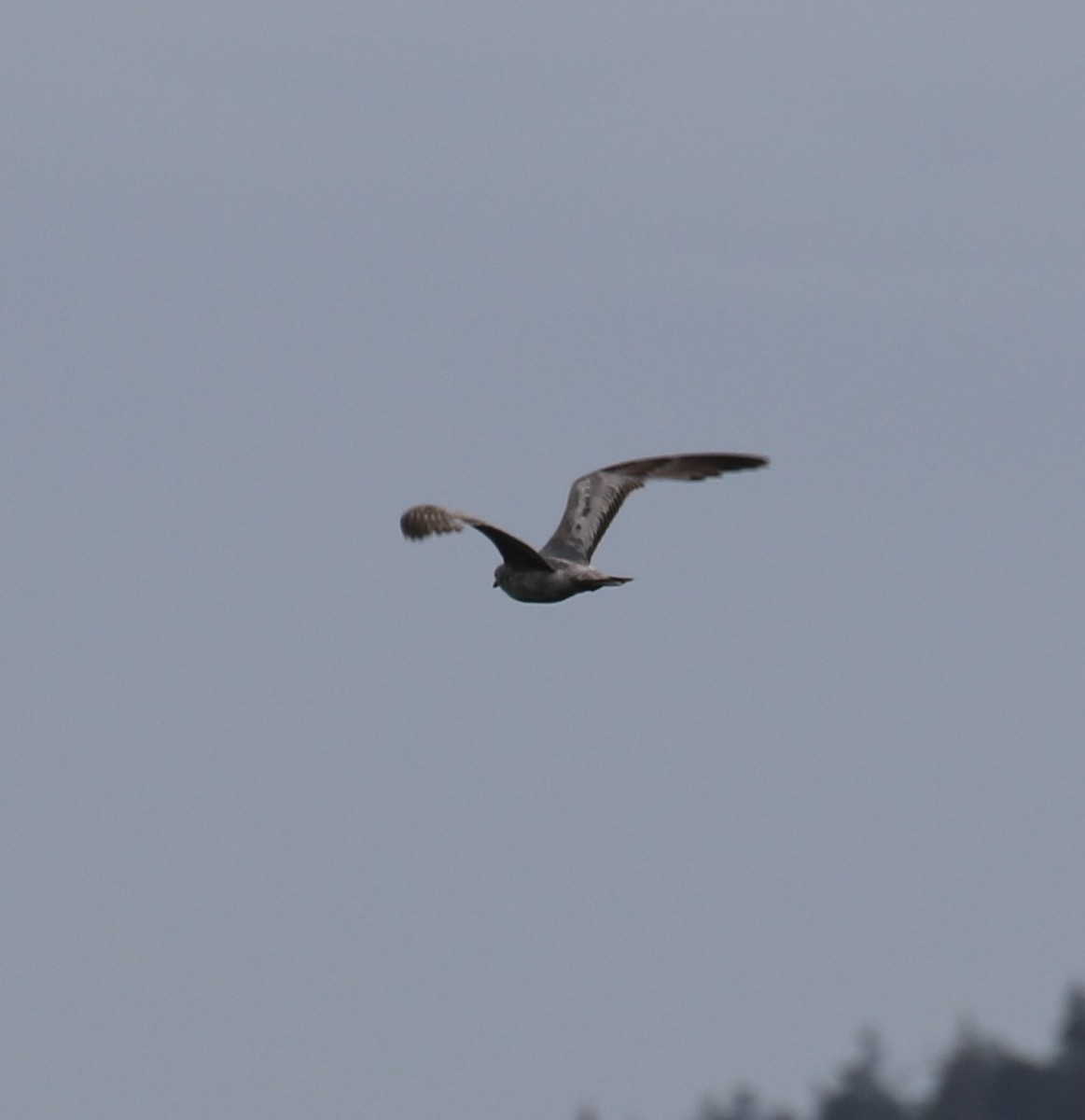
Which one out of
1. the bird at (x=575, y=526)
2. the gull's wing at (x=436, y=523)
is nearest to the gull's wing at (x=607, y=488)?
the bird at (x=575, y=526)

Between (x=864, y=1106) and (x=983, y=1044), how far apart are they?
9.71m

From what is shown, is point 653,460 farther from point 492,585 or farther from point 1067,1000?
point 1067,1000

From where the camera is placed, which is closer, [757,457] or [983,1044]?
[757,457]

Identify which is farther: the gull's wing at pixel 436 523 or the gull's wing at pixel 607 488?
the gull's wing at pixel 607 488

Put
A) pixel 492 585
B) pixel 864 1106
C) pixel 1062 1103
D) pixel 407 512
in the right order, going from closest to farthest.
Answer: pixel 407 512, pixel 492 585, pixel 1062 1103, pixel 864 1106

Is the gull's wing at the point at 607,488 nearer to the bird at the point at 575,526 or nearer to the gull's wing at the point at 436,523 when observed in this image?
the bird at the point at 575,526

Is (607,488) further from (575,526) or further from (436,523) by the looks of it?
(436,523)

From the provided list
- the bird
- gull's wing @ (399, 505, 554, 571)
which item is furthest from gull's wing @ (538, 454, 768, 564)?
gull's wing @ (399, 505, 554, 571)

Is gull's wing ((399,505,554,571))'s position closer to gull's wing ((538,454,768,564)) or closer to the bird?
the bird

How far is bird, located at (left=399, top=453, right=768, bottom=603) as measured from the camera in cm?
3997

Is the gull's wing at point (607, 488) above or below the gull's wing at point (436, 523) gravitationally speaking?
above

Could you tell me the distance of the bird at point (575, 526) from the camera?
131ft

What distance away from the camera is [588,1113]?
646ft

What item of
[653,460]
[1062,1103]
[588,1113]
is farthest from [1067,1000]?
[653,460]
